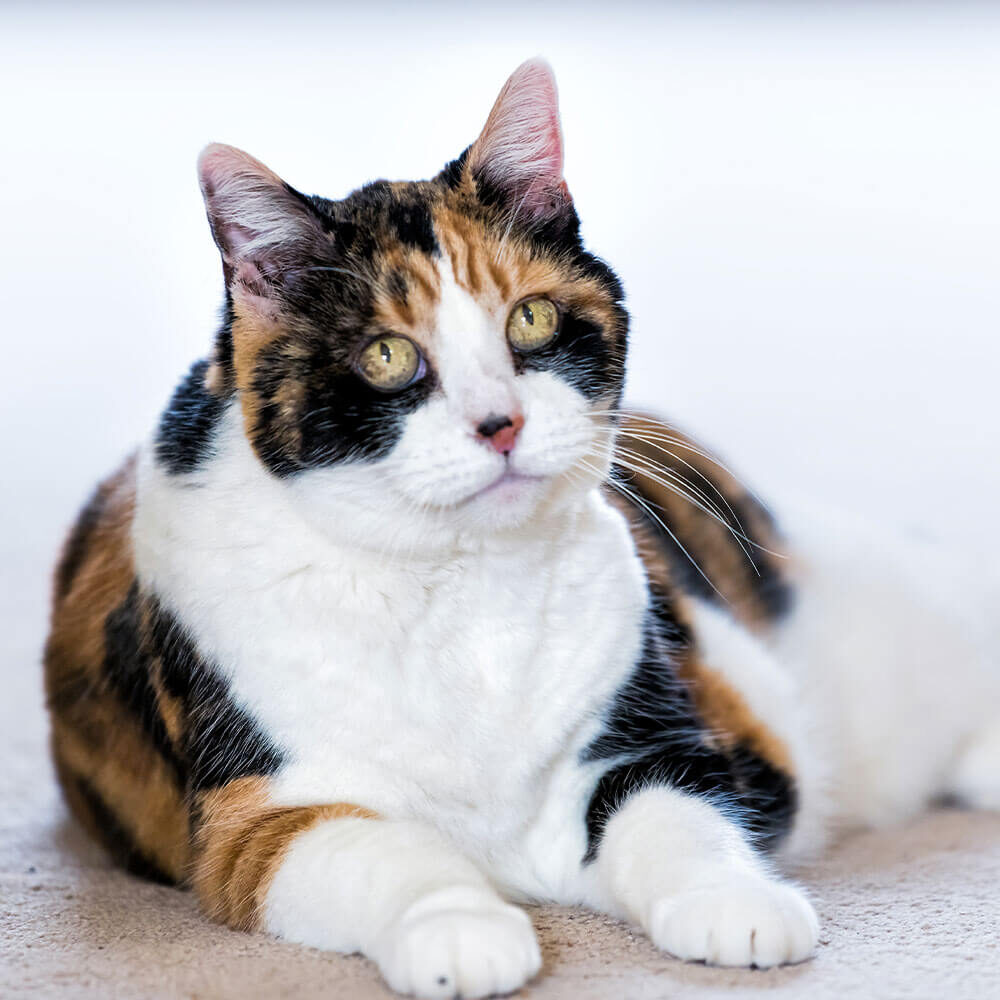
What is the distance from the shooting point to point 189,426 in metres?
1.88

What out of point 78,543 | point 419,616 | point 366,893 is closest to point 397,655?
point 419,616

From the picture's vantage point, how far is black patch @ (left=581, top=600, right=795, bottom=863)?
1819mm

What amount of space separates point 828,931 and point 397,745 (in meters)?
0.57

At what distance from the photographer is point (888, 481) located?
4270mm

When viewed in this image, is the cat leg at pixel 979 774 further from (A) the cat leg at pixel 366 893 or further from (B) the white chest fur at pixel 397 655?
(A) the cat leg at pixel 366 893

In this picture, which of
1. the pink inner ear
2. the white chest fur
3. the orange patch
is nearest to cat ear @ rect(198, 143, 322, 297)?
the pink inner ear

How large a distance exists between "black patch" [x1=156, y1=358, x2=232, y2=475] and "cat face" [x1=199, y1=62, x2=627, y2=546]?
0.17 ft

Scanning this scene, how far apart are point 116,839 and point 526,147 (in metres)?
1.20

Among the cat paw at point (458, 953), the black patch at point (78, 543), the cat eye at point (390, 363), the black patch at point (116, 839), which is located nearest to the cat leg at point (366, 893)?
the cat paw at point (458, 953)

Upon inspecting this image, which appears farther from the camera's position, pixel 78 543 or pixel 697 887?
pixel 78 543

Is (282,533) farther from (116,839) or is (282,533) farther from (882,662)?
(882,662)

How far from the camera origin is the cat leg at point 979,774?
7.80 ft

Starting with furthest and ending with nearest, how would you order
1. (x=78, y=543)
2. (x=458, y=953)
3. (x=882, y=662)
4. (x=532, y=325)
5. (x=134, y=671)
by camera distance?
(x=882, y=662)
(x=78, y=543)
(x=134, y=671)
(x=532, y=325)
(x=458, y=953)

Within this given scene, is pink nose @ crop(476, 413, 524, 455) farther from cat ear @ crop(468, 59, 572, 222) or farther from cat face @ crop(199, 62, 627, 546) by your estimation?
cat ear @ crop(468, 59, 572, 222)
